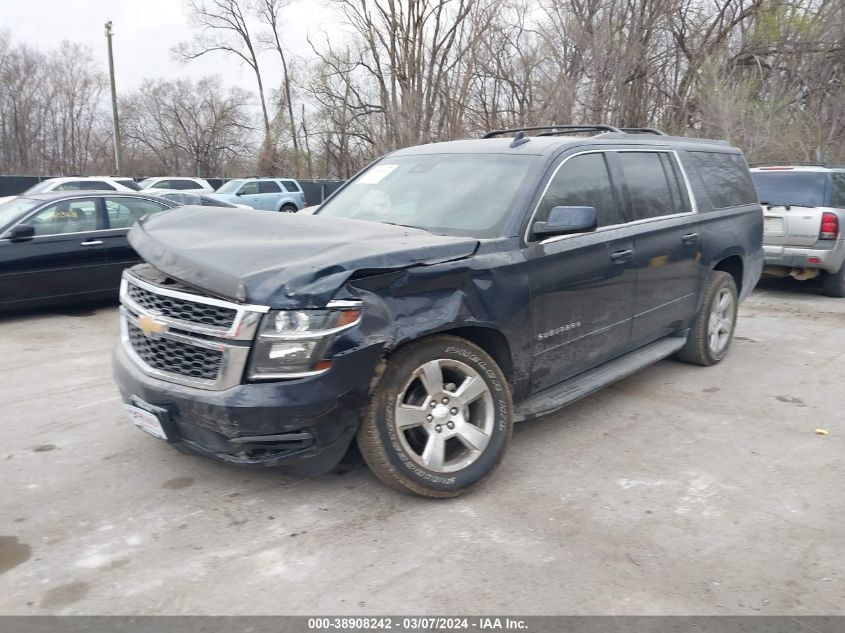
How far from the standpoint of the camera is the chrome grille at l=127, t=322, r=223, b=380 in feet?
10.6

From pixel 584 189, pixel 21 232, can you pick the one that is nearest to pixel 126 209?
pixel 21 232

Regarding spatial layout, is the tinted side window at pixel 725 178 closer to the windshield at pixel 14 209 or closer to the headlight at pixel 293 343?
the headlight at pixel 293 343

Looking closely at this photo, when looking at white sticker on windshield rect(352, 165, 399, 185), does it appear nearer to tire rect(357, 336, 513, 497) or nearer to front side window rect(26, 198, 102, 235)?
tire rect(357, 336, 513, 497)

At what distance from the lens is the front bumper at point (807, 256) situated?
354 inches

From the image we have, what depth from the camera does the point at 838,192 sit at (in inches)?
365

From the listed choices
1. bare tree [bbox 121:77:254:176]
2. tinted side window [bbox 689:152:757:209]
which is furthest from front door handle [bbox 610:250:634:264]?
bare tree [bbox 121:77:254:176]

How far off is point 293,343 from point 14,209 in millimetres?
6685

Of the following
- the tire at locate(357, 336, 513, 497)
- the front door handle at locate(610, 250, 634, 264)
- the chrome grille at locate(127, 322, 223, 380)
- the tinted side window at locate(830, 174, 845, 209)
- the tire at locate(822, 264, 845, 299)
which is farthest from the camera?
the tire at locate(822, 264, 845, 299)

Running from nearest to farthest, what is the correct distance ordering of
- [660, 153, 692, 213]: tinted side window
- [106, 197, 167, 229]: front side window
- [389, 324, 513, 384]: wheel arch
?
[389, 324, 513, 384]: wheel arch
[660, 153, 692, 213]: tinted side window
[106, 197, 167, 229]: front side window

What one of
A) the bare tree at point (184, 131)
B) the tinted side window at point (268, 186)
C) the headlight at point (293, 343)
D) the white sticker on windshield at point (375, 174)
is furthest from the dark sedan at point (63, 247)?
the bare tree at point (184, 131)

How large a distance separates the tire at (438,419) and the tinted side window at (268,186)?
23813 mm

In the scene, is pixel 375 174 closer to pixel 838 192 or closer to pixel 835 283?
pixel 838 192

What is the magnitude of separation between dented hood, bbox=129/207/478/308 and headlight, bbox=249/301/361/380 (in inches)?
2.3

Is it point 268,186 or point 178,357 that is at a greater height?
point 268,186
